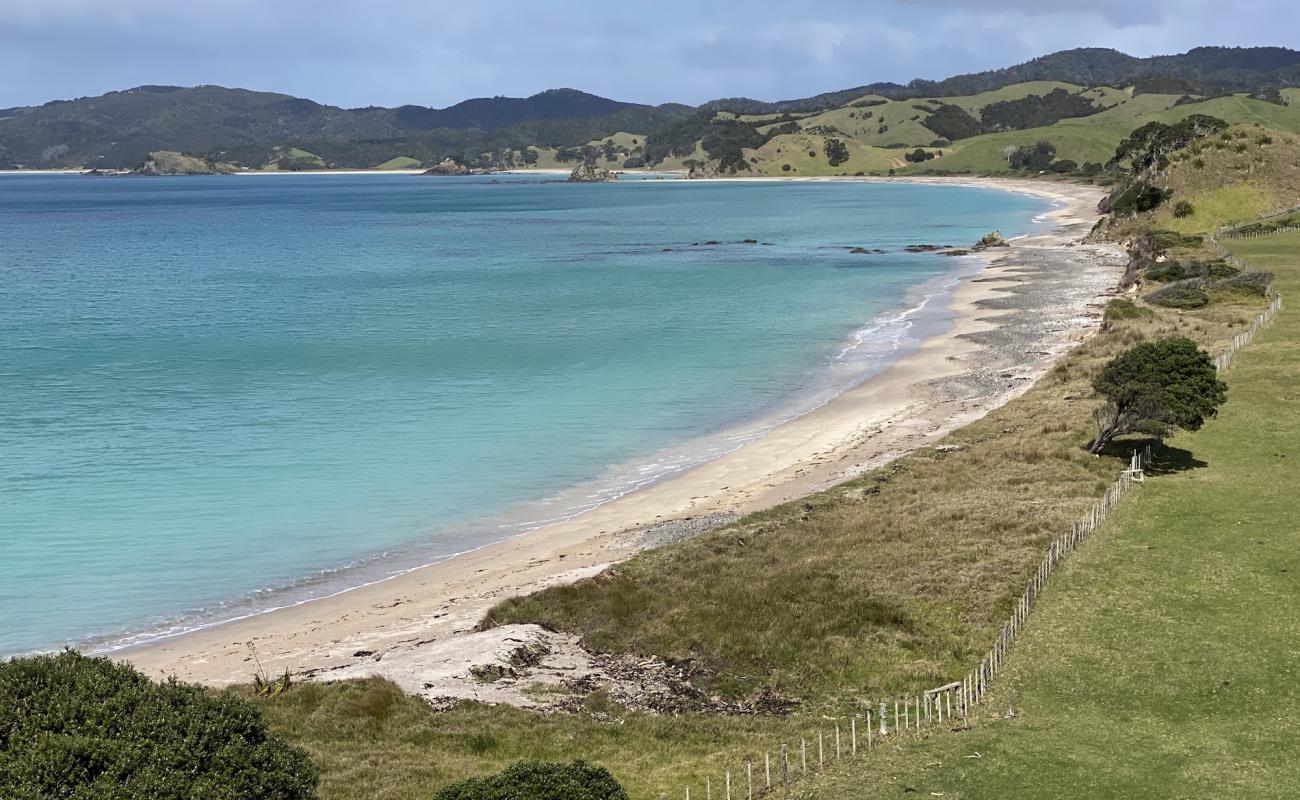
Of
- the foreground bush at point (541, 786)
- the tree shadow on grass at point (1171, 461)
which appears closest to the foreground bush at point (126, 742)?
the foreground bush at point (541, 786)

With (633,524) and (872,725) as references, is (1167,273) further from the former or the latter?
(872,725)

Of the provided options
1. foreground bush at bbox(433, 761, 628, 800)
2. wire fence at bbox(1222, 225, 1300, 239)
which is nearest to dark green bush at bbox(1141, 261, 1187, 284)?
wire fence at bbox(1222, 225, 1300, 239)

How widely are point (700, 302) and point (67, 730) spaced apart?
82.0 metres

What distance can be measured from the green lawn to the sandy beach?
11664mm

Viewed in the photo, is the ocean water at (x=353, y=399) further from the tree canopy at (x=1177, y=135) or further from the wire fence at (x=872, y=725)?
the tree canopy at (x=1177, y=135)

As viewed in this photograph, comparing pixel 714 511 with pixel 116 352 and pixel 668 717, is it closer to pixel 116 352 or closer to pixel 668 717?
pixel 668 717

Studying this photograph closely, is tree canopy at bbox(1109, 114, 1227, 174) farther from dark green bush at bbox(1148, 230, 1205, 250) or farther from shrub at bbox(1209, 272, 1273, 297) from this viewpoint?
shrub at bbox(1209, 272, 1273, 297)

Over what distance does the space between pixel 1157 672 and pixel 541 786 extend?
1530cm

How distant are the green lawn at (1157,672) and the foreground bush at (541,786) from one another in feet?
17.3

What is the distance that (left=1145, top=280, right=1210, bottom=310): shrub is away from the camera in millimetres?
68875

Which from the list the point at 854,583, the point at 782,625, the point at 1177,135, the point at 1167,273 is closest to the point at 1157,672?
the point at 854,583

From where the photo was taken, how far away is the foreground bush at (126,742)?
15594 mm

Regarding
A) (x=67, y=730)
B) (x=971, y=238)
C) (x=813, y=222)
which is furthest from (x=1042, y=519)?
(x=813, y=222)

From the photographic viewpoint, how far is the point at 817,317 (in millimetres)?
86188
